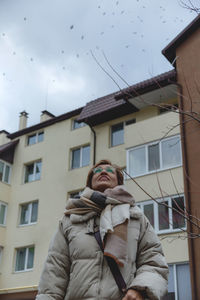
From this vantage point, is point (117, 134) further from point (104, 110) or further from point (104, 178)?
point (104, 178)

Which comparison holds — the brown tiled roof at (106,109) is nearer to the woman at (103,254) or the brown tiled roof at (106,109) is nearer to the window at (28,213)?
the window at (28,213)

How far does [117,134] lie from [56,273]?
17.5 metres

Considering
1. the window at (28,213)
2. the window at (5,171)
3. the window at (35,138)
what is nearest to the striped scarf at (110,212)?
the window at (28,213)

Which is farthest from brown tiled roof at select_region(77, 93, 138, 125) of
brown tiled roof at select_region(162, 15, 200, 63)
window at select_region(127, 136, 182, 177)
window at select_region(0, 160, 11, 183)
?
window at select_region(0, 160, 11, 183)

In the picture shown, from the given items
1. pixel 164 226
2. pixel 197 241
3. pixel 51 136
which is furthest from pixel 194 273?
pixel 51 136

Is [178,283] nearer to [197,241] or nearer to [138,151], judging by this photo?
[197,241]

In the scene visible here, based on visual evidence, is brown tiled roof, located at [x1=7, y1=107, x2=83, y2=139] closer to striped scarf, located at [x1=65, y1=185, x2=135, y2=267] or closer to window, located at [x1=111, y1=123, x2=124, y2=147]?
window, located at [x1=111, y1=123, x2=124, y2=147]

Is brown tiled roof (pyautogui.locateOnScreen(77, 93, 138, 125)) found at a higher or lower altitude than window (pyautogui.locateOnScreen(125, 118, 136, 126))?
higher

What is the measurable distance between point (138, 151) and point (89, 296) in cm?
1500

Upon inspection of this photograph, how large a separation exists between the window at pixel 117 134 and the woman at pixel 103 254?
16.7 meters

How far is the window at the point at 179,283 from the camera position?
14641mm

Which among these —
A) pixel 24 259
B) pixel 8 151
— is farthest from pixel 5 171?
pixel 24 259

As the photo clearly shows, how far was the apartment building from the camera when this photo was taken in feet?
56.2

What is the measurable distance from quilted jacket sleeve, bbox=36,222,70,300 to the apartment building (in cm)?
1211
